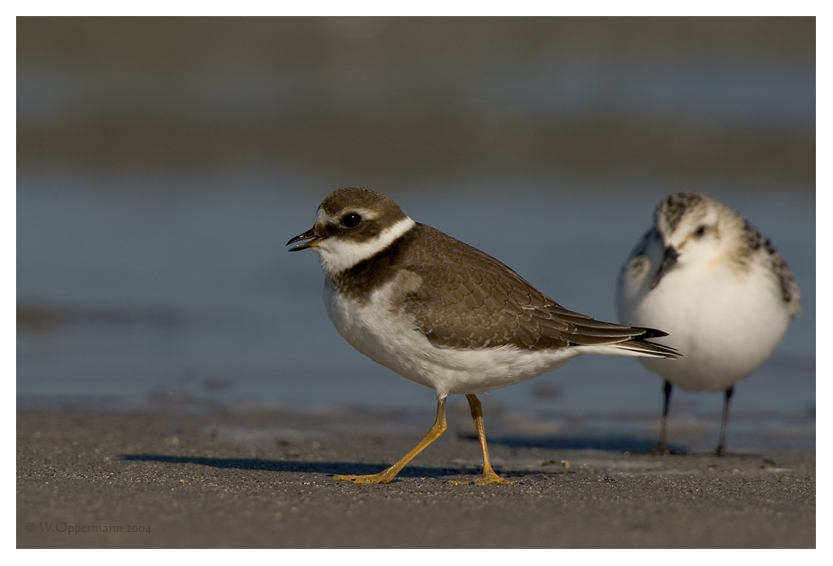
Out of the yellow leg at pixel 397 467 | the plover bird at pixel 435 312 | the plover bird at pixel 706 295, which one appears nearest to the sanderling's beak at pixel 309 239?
the plover bird at pixel 435 312

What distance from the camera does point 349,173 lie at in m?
19.6

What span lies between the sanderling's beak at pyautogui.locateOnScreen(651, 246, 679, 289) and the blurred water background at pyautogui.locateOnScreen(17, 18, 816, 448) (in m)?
1.48

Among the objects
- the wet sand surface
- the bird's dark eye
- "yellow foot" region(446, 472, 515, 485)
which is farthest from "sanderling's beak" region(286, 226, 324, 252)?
"yellow foot" region(446, 472, 515, 485)

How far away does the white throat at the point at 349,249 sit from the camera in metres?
6.23

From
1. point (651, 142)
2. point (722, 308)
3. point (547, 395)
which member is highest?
point (651, 142)

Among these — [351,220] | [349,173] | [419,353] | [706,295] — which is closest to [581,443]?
[706,295]

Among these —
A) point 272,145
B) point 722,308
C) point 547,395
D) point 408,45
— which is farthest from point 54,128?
point 722,308

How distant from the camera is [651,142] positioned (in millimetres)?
21781

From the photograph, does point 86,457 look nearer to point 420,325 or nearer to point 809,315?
point 420,325

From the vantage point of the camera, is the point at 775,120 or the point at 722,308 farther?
the point at 775,120

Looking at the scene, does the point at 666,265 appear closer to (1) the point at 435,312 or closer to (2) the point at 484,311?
(2) the point at 484,311

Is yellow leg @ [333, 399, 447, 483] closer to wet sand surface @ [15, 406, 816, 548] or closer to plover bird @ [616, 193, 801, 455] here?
wet sand surface @ [15, 406, 816, 548]

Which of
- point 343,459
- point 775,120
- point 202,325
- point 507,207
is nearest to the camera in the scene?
point 343,459

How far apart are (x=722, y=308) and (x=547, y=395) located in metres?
2.26
